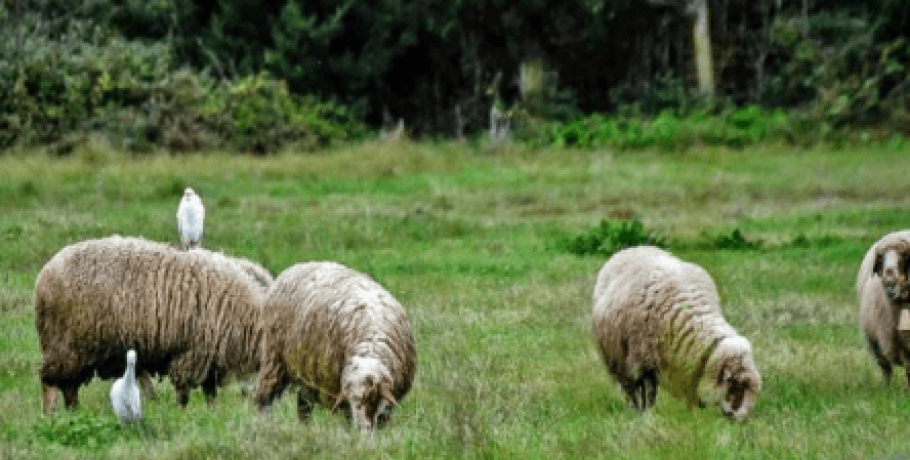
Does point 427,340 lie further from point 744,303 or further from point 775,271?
point 775,271

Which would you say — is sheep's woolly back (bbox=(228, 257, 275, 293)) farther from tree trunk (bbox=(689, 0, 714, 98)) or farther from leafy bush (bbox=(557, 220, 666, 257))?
tree trunk (bbox=(689, 0, 714, 98))

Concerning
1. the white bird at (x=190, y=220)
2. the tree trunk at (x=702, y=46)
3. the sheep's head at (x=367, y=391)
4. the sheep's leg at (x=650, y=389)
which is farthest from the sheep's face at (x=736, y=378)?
the tree trunk at (x=702, y=46)

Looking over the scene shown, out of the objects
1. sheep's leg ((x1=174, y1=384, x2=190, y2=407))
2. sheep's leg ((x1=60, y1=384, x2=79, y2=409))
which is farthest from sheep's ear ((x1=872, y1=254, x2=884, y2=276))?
sheep's leg ((x1=60, y1=384, x2=79, y2=409))

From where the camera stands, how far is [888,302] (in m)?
11.0

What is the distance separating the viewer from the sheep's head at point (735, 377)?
9.21 meters

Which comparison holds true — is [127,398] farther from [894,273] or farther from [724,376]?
[894,273]

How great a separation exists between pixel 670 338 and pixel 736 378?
2.32ft

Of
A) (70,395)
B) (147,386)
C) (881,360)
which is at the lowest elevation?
(881,360)

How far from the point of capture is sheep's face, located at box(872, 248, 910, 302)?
1054 centimetres

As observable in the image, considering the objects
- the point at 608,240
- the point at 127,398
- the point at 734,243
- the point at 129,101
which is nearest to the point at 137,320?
the point at 127,398

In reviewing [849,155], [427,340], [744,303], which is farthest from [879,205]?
[427,340]

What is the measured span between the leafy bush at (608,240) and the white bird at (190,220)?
19.1 ft

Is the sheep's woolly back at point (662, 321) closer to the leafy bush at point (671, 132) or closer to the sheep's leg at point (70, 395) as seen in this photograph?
the sheep's leg at point (70, 395)

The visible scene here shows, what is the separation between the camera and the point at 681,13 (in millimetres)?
34531
